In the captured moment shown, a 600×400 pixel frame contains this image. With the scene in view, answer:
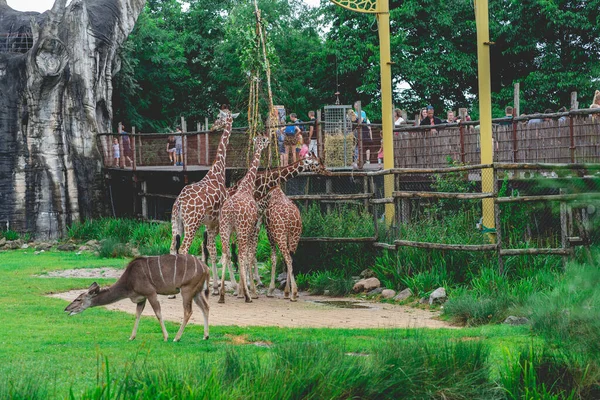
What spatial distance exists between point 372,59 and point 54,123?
16.2m

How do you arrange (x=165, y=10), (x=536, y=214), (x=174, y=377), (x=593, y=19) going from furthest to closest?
(x=165, y=10) < (x=593, y=19) < (x=536, y=214) < (x=174, y=377)

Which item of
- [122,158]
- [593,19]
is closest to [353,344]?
[122,158]

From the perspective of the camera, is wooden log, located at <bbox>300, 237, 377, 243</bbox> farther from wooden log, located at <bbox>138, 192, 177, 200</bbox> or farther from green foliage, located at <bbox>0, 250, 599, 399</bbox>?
wooden log, located at <bbox>138, 192, 177, 200</bbox>

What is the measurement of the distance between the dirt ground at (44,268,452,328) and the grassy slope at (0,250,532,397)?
763mm

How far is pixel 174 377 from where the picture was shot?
6961mm

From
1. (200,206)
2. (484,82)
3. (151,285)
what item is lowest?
(151,285)

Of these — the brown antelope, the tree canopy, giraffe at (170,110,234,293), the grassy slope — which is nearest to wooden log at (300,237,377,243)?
giraffe at (170,110,234,293)

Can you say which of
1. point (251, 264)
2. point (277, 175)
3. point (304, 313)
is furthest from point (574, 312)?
point (277, 175)

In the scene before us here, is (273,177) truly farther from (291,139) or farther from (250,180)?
(291,139)

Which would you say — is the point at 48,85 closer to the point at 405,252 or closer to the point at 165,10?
the point at 405,252

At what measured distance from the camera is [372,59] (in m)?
40.4

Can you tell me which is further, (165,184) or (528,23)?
(528,23)

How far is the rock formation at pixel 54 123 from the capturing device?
2808 centimetres

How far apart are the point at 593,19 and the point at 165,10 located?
22.8 m
